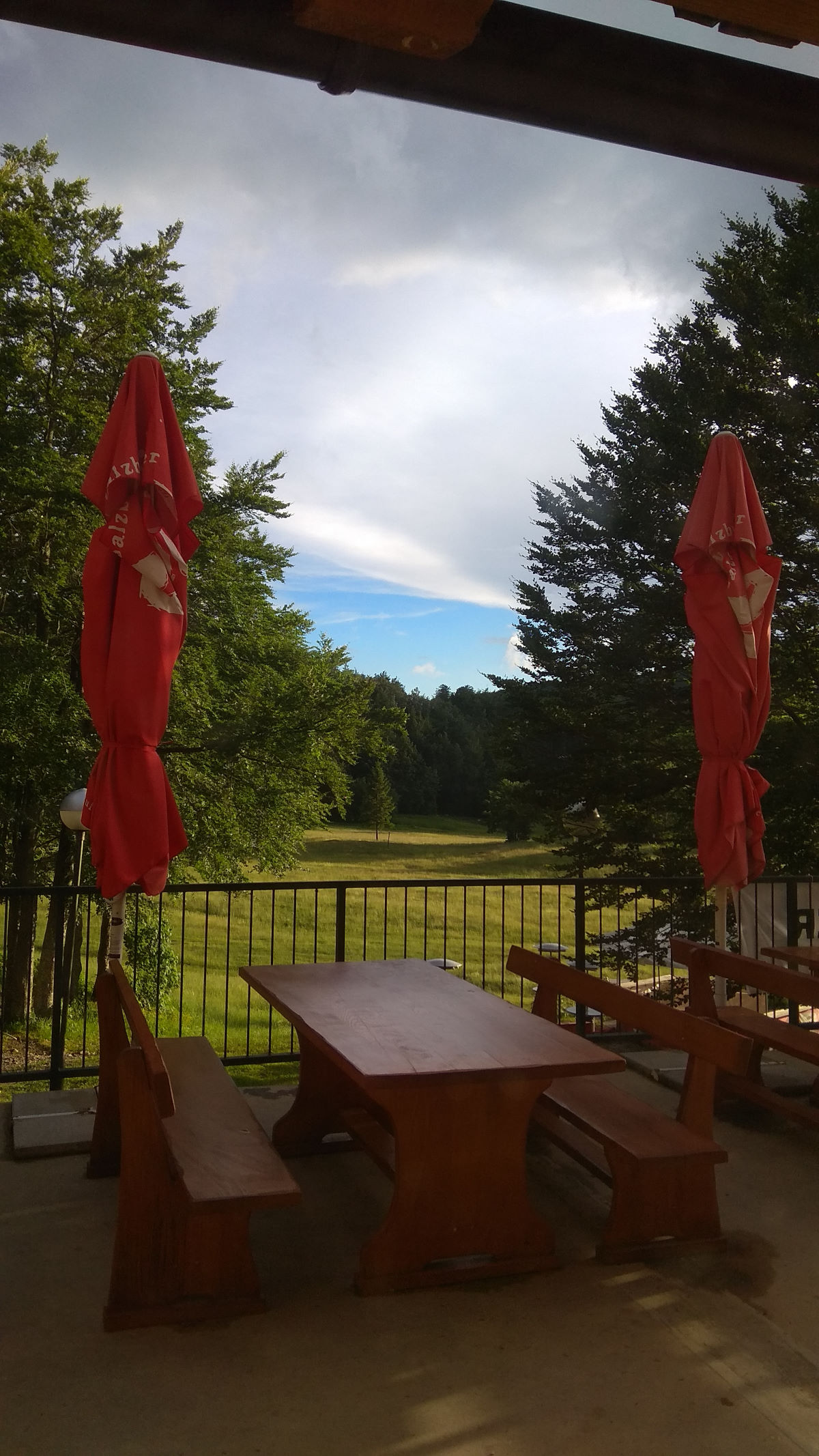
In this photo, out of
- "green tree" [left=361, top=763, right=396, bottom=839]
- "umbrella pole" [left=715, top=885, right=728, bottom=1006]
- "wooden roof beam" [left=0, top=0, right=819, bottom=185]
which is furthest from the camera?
"green tree" [left=361, top=763, right=396, bottom=839]

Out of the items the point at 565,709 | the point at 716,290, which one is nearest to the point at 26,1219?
the point at 565,709

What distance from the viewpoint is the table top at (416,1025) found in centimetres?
305

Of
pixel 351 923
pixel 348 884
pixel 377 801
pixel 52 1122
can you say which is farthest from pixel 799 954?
pixel 377 801

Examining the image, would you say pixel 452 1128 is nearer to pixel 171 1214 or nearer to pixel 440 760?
pixel 171 1214

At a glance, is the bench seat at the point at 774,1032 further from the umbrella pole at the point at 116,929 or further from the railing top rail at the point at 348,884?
the umbrella pole at the point at 116,929

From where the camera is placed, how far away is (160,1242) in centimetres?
298

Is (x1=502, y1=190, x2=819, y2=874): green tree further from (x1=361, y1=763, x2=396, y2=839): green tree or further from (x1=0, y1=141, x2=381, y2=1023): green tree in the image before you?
(x1=361, y1=763, x2=396, y2=839): green tree

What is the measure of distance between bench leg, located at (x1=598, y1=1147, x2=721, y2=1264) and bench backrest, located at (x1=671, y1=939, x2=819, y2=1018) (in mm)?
1033

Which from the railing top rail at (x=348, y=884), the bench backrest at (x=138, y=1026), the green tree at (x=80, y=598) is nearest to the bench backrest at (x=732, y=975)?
the railing top rail at (x=348, y=884)

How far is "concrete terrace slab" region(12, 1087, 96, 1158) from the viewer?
4.25 metres

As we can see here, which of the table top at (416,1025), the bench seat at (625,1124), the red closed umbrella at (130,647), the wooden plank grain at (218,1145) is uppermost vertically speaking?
the red closed umbrella at (130,647)

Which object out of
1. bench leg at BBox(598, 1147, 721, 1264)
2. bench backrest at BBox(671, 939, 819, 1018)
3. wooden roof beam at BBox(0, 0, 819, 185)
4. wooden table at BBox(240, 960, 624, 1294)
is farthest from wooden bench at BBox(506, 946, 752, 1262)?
wooden roof beam at BBox(0, 0, 819, 185)

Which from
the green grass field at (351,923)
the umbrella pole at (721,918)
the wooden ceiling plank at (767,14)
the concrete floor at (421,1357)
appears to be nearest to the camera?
the wooden ceiling plank at (767,14)

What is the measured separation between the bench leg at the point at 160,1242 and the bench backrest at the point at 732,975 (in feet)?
8.26
